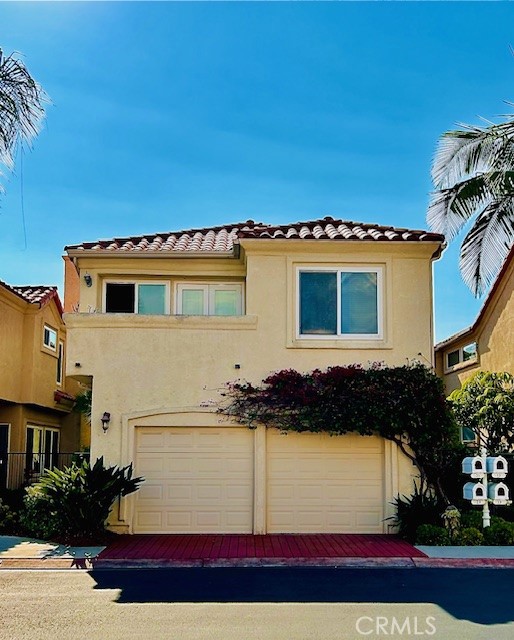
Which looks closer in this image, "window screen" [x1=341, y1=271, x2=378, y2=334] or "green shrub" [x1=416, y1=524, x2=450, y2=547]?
"green shrub" [x1=416, y1=524, x2=450, y2=547]

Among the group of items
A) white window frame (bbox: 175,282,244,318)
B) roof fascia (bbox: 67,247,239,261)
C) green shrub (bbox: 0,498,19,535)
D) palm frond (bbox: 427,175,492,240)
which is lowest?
green shrub (bbox: 0,498,19,535)

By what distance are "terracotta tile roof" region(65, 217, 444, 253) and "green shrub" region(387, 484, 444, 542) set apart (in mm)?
5375

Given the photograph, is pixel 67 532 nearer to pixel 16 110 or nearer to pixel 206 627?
pixel 206 627

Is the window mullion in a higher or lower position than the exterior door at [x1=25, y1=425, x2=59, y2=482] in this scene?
higher

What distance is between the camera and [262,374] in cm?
1666

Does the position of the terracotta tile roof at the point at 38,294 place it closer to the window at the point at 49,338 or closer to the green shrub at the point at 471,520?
the window at the point at 49,338

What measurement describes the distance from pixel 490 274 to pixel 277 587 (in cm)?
1302

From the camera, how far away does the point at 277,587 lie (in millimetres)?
11383

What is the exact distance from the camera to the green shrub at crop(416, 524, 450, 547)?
1469cm

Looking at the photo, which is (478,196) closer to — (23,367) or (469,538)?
(469,538)

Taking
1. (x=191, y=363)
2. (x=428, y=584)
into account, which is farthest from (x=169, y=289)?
(x=428, y=584)

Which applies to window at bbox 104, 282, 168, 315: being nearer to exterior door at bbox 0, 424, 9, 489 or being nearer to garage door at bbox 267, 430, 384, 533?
garage door at bbox 267, 430, 384, 533

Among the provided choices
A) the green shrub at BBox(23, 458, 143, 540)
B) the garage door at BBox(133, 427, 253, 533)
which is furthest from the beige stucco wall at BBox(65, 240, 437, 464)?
the green shrub at BBox(23, 458, 143, 540)

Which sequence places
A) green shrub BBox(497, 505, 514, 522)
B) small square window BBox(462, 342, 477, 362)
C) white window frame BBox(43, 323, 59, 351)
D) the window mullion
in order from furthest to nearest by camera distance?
white window frame BBox(43, 323, 59, 351)
small square window BBox(462, 342, 477, 362)
the window mullion
green shrub BBox(497, 505, 514, 522)
